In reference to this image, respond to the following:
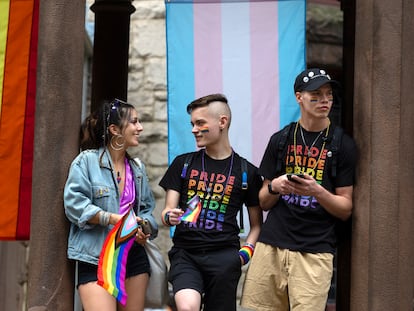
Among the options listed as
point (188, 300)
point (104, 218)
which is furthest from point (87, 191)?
point (188, 300)

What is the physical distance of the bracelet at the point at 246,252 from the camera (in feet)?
16.5

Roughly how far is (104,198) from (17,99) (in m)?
1.24

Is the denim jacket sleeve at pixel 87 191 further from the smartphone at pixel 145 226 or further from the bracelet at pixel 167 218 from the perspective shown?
the bracelet at pixel 167 218

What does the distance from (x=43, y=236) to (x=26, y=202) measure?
2.68ft

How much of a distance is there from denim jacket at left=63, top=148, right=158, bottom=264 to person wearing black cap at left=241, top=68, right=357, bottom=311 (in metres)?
0.73

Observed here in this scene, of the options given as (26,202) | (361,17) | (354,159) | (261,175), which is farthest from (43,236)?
(361,17)

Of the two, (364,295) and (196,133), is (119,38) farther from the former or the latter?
(364,295)

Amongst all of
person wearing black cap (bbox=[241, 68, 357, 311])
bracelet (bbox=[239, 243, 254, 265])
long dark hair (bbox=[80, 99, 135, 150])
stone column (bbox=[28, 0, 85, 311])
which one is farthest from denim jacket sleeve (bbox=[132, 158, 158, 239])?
person wearing black cap (bbox=[241, 68, 357, 311])

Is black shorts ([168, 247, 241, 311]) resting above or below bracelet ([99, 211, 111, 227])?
below

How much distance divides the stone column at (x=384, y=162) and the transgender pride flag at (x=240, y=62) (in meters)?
1.50

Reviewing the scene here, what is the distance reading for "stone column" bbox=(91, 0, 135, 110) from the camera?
716 centimetres

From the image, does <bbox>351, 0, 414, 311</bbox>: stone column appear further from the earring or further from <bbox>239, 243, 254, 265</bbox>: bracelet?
the earring

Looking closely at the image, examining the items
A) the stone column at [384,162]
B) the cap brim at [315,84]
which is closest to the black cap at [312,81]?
the cap brim at [315,84]

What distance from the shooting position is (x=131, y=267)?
494 cm
